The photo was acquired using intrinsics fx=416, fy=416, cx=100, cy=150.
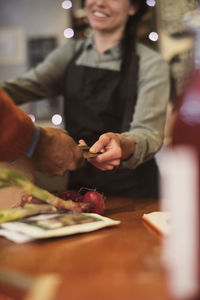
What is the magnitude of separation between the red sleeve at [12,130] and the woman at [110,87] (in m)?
0.77

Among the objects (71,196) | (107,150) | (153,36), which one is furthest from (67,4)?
(71,196)

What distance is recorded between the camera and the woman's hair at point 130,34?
1.89m

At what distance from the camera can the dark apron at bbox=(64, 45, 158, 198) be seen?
5.79ft

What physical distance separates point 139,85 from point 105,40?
0.28 metres

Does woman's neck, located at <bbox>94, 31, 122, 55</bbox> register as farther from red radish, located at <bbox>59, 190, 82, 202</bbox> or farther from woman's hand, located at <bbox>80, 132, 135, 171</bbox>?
red radish, located at <bbox>59, 190, 82, 202</bbox>

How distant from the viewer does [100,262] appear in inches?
26.9

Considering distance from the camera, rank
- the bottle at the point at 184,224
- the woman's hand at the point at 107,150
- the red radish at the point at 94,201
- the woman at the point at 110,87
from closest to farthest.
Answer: the bottle at the point at 184,224
the red radish at the point at 94,201
the woman's hand at the point at 107,150
the woman at the point at 110,87

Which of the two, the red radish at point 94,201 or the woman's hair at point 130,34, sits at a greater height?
the woman's hair at point 130,34

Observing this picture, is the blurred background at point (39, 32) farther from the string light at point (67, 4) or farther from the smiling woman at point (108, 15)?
the smiling woman at point (108, 15)

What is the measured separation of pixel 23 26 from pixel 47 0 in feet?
0.87


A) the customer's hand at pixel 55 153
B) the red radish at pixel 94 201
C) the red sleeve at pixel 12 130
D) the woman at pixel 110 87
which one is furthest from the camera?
the woman at pixel 110 87

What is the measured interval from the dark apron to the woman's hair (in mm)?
39

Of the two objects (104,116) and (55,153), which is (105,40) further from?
(55,153)

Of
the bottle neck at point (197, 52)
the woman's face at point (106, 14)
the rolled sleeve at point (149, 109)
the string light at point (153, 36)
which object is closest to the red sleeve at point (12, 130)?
the bottle neck at point (197, 52)
